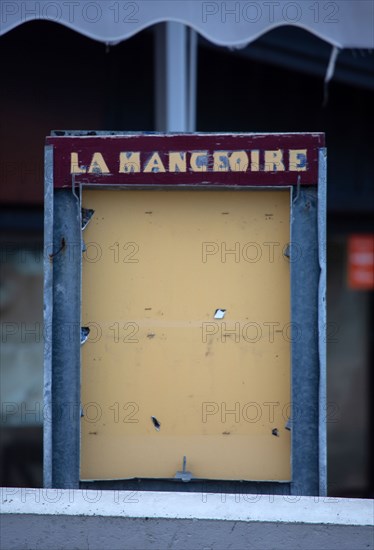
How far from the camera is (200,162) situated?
328cm

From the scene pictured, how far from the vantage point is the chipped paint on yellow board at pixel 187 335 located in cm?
341

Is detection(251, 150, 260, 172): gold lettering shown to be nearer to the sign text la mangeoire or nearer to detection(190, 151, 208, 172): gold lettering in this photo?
the sign text la mangeoire

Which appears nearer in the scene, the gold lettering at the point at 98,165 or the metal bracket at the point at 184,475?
the gold lettering at the point at 98,165

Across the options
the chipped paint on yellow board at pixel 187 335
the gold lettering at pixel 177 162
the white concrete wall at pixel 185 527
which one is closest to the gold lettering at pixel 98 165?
the chipped paint on yellow board at pixel 187 335

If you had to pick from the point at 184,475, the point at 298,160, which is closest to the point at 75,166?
the point at 298,160

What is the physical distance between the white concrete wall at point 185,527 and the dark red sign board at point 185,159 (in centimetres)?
129

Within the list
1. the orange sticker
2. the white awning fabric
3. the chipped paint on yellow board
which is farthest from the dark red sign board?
the orange sticker

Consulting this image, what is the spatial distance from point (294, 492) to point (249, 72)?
10.4ft

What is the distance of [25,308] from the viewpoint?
5668 mm

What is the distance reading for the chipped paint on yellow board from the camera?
3.41m

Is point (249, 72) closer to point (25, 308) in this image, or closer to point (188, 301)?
point (25, 308)

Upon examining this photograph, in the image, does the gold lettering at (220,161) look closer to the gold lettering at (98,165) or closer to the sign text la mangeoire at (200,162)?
the sign text la mangeoire at (200,162)

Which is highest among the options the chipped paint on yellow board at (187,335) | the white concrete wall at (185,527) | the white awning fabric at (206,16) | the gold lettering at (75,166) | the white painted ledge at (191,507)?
the white awning fabric at (206,16)

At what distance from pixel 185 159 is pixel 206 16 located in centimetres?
130
